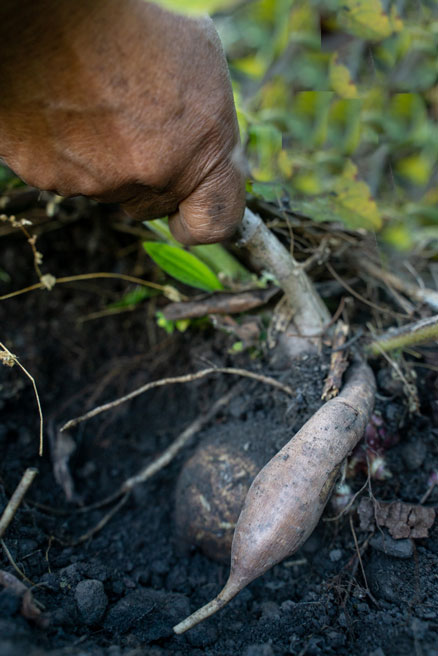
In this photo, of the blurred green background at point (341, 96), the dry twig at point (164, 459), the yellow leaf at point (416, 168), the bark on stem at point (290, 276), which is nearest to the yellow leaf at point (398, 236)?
the blurred green background at point (341, 96)

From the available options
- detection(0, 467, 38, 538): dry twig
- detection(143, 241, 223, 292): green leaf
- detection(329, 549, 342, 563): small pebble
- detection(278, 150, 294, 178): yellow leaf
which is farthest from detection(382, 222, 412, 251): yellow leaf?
detection(0, 467, 38, 538): dry twig

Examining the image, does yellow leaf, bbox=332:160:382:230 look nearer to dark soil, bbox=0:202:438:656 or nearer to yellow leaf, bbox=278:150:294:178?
yellow leaf, bbox=278:150:294:178

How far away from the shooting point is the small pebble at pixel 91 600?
39.8 inches

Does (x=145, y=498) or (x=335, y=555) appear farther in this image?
(x=145, y=498)

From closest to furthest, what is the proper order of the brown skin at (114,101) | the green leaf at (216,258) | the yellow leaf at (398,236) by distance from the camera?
the brown skin at (114,101) < the green leaf at (216,258) < the yellow leaf at (398,236)

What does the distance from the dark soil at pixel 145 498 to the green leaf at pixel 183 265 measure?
0.25m

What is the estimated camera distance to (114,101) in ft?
2.84

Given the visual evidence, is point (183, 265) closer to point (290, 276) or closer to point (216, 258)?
point (216, 258)

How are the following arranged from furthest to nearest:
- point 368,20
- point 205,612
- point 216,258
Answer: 1. point 368,20
2. point 216,258
3. point 205,612

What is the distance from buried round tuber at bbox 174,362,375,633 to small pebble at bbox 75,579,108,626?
0.58 feet

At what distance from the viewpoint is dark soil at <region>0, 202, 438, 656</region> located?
3.26ft

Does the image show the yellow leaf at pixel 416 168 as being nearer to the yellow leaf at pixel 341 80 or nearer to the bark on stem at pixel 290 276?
the yellow leaf at pixel 341 80

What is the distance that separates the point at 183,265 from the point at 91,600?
0.95 meters

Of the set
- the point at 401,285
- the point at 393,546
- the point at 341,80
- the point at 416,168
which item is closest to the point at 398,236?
the point at 416,168
